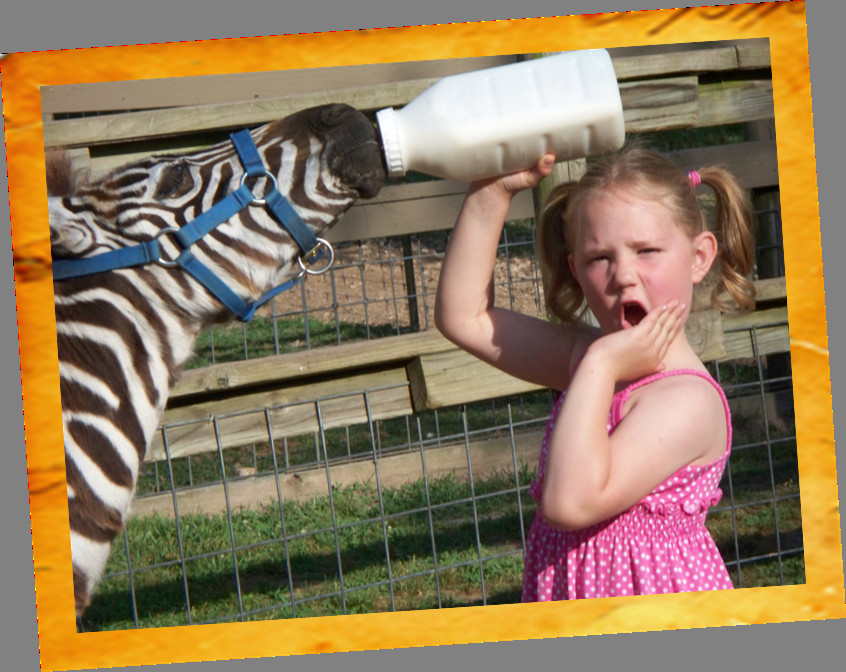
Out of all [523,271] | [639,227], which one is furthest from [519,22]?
[523,271]

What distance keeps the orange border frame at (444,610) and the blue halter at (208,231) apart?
0.09 m

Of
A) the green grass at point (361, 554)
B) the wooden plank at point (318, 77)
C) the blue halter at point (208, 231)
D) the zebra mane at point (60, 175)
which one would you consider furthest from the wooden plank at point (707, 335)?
the zebra mane at point (60, 175)

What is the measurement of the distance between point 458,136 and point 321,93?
92cm

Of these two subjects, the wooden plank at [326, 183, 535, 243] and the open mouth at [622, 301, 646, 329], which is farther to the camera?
the wooden plank at [326, 183, 535, 243]

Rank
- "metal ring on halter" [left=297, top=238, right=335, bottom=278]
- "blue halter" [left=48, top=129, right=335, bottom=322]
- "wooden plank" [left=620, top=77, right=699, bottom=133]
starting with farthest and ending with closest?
"wooden plank" [left=620, top=77, right=699, bottom=133] < "metal ring on halter" [left=297, top=238, right=335, bottom=278] < "blue halter" [left=48, top=129, right=335, bottom=322]

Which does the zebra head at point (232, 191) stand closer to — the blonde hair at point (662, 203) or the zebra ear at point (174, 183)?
the zebra ear at point (174, 183)

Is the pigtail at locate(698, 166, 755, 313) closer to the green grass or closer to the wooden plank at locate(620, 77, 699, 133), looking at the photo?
the wooden plank at locate(620, 77, 699, 133)

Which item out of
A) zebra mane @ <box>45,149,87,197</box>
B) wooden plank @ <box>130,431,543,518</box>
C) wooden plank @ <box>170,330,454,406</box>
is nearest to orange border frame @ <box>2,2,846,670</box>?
zebra mane @ <box>45,149,87,197</box>

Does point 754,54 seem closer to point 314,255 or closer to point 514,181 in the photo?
point 514,181

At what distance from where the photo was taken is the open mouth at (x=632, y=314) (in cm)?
175

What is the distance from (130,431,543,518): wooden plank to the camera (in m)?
2.84

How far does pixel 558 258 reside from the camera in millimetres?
2027

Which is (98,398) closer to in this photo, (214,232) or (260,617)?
(214,232)

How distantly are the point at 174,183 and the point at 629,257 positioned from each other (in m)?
0.90
